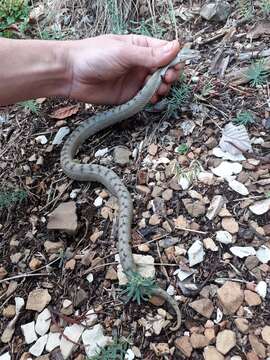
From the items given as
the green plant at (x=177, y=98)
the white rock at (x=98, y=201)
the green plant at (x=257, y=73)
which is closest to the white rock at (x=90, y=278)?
the white rock at (x=98, y=201)

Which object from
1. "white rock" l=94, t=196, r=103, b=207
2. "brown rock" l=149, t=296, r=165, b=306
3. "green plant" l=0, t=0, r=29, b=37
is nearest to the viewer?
"brown rock" l=149, t=296, r=165, b=306

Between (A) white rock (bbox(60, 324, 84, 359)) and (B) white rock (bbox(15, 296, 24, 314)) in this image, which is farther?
(B) white rock (bbox(15, 296, 24, 314))

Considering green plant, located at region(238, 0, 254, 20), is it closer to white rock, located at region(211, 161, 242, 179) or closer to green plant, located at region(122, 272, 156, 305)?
white rock, located at region(211, 161, 242, 179)

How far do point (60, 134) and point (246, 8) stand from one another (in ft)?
5.07

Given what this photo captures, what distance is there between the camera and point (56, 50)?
3078mm

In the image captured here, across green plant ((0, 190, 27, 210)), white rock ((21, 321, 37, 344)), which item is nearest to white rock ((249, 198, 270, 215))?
white rock ((21, 321, 37, 344))

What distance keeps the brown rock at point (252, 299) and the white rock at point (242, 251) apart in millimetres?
185

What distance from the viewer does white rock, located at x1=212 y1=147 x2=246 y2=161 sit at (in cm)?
268

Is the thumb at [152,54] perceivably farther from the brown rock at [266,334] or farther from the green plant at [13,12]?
the green plant at [13,12]

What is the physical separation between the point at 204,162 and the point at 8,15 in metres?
2.62

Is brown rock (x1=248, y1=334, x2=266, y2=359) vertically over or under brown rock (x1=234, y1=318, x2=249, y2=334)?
under

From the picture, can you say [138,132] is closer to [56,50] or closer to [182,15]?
[56,50]

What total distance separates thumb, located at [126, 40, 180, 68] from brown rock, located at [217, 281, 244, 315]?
1381 mm

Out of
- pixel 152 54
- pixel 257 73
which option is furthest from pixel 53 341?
pixel 257 73
